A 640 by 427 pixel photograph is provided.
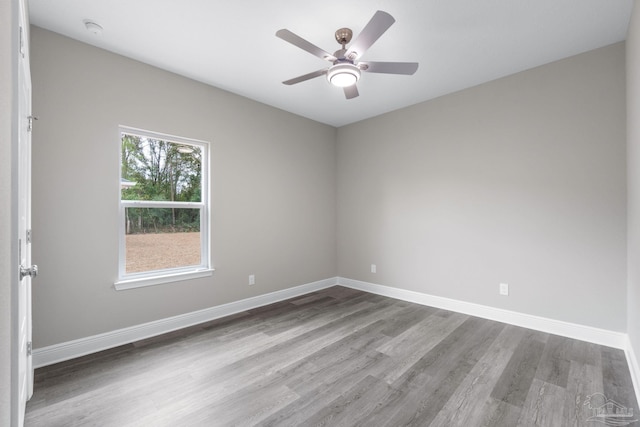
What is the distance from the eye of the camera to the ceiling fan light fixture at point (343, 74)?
7.30 ft

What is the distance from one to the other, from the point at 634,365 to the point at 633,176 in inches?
54.5

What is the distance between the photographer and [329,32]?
2.41 m

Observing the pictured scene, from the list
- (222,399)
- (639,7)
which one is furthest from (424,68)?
(222,399)

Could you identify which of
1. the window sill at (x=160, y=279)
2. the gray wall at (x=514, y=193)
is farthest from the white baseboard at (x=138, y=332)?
the gray wall at (x=514, y=193)

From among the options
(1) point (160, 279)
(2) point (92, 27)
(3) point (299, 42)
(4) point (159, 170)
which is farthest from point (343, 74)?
(1) point (160, 279)

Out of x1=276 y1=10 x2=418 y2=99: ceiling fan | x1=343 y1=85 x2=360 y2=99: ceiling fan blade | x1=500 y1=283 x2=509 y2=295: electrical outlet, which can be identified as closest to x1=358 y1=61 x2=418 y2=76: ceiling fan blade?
x1=276 y1=10 x2=418 y2=99: ceiling fan

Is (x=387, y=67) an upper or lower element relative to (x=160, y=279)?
upper

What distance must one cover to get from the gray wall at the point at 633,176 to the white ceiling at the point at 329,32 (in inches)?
11.6

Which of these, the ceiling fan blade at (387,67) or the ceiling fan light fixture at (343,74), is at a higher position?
the ceiling fan blade at (387,67)

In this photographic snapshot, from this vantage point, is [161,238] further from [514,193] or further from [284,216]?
[514,193]

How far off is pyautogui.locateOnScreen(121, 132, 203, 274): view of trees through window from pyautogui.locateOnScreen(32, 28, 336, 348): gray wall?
0.51 ft

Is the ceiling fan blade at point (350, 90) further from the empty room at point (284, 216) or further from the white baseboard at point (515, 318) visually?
the white baseboard at point (515, 318)

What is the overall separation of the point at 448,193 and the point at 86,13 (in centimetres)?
389

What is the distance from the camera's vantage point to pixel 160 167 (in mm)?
3086
